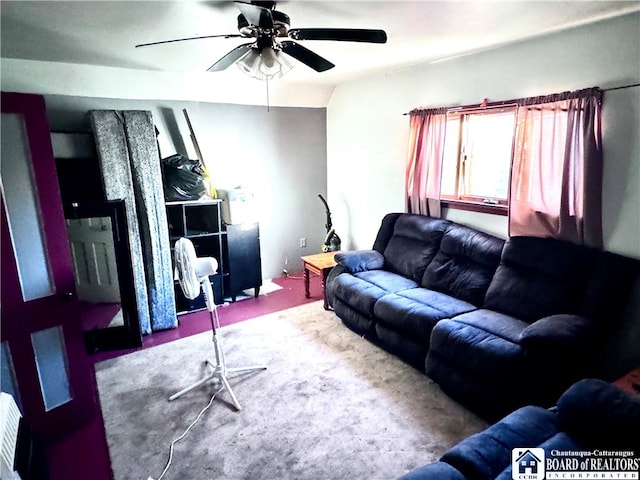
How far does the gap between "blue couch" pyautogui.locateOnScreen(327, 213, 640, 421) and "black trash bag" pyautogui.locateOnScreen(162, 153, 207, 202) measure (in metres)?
1.62

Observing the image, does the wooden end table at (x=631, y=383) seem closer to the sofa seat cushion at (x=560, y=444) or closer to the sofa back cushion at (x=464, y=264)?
the sofa seat cushion at (x=560, y=444)

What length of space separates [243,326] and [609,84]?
3.33 m

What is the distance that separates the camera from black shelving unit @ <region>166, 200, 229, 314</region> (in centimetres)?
386

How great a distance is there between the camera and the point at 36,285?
219cm

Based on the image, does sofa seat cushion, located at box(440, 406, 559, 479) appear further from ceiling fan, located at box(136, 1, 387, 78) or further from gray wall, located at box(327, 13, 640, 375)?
ceiling fan, located at box(136, 1, 387, 78)

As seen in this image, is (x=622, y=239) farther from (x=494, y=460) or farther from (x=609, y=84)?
(x=494, y=460)

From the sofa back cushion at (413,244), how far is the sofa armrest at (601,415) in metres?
1.81

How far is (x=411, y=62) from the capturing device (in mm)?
3494

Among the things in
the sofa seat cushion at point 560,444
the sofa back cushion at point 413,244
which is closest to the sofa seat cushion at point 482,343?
the sofa seat cushion at point 560,444

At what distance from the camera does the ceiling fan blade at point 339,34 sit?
1857 millimetres

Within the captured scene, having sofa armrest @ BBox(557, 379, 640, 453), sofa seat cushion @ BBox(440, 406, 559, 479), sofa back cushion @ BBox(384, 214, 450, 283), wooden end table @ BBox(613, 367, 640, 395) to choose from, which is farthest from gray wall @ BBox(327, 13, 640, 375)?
sofa seat cushion @ BBox(440, 406, 559, 479)

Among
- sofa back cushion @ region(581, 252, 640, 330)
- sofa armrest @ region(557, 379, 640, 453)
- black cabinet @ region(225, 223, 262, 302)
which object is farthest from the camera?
black cabinet @ region(225, 223, 262, 302)

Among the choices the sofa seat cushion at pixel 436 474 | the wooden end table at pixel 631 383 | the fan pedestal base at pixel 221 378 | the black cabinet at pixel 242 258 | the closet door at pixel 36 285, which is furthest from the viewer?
the black cabinet at pixel 242 258

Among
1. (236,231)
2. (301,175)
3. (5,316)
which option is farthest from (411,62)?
(5,316)
